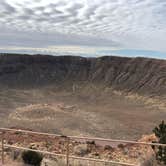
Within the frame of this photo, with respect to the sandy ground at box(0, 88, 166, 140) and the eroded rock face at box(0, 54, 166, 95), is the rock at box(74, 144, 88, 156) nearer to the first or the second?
the sandy ground at box(0, 88, 166, 140)

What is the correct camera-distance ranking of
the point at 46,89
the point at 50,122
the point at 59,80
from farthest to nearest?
the point at 59,80, the point at 46,89, the point at 50,122

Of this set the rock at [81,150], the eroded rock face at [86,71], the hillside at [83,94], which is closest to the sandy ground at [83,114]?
→ the hillside at [83,94]

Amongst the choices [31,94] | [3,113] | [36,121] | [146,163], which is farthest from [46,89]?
[146,163]

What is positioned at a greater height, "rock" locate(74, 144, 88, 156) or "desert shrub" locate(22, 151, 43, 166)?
"desert shrub" locate(22, 151, 43, 166)

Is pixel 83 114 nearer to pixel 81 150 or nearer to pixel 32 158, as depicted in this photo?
pixel 81 150

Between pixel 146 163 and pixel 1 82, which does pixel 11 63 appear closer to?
pixel 1 82

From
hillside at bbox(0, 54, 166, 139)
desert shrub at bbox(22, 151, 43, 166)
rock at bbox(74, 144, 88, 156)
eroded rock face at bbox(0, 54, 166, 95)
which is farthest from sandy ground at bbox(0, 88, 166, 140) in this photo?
desert shrub at bbox(22, 151, 43, 166)

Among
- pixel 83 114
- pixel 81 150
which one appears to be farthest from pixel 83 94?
pixel 81 150

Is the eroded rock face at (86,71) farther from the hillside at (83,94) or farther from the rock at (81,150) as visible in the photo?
the rock at (81,150)
